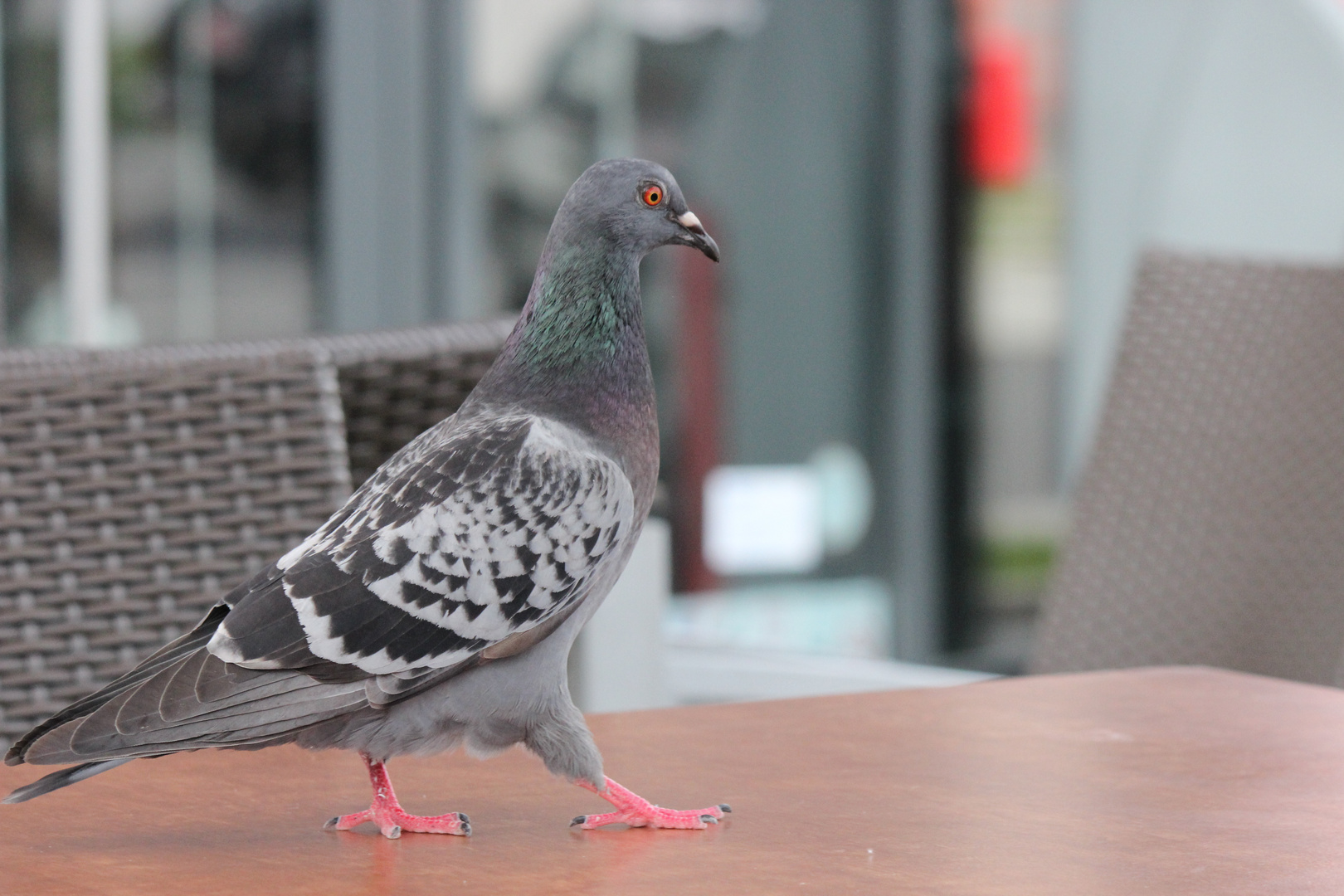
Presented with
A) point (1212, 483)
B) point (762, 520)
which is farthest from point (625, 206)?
point (762, 520)

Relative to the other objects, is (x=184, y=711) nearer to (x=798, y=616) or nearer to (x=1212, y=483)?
(x=1212, y=483)

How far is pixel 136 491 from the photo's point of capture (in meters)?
1.49

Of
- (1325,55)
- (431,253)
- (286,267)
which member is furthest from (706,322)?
(1325,55)

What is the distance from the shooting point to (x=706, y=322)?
4.55 m

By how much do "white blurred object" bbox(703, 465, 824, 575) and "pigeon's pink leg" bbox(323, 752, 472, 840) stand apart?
12.0ft

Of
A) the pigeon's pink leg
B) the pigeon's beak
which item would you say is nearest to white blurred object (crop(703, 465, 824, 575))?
the pigeon's beak

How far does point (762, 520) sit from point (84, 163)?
7.01 ft

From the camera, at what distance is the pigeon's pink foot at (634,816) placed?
3.10ft

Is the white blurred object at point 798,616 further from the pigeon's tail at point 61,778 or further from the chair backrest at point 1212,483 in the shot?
the pigeon's tail at point 61,778

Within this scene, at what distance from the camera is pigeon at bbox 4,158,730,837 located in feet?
2.87

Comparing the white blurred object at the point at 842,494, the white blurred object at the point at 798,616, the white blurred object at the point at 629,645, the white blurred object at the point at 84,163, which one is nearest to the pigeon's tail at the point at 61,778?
the white blurred object at the point at 629,645

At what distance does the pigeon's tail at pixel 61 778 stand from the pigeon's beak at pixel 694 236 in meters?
0.44

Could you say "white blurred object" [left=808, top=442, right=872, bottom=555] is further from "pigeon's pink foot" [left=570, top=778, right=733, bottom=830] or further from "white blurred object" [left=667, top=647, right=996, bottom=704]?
"pigeon's pink foot" [left=570, top=778, right=733, bottom=830]

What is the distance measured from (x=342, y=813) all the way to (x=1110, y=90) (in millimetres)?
4520
